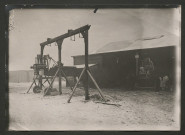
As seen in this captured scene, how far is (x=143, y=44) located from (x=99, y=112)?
0.97 metres

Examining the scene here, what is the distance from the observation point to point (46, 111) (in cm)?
268

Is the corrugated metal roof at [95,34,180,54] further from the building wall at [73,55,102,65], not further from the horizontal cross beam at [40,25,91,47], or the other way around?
the horizontal cross beam at [40,25,91,47]

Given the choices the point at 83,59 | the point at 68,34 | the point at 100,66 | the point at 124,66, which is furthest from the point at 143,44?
the point at 68,34

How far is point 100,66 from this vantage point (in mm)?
2818

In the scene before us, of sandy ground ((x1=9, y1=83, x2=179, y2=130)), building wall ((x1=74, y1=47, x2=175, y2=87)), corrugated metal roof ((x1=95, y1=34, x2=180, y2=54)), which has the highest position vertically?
corrugated metal roof ((x1=95, y1=34, x2=180, y2=54))

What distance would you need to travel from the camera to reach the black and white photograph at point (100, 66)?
2.64 meters

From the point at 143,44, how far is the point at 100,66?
1.93ft

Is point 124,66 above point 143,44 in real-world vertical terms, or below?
below

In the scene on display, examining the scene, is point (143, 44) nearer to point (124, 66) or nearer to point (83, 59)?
point (124, 66)

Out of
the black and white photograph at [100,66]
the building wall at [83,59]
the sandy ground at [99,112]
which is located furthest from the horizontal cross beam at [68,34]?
the sandy ground at [99,112]

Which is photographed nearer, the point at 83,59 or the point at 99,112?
the point at 99,112

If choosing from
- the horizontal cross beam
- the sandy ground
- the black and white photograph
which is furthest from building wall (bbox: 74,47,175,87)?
the horizontal cross beam

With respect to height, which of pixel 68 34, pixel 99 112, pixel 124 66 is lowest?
pixel 99 112

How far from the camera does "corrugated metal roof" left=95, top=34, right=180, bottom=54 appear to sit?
266cm
